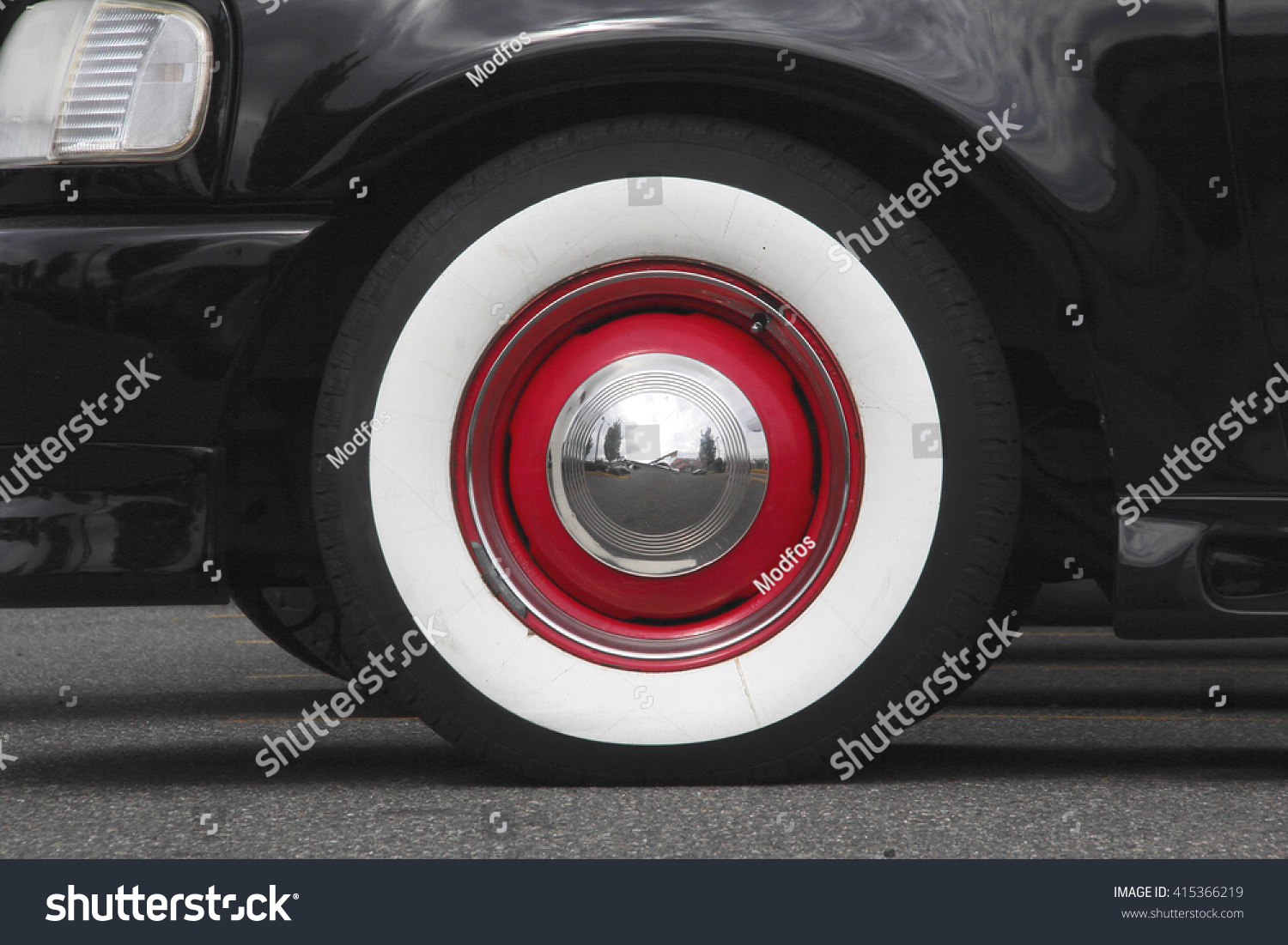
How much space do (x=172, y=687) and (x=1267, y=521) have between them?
2.00 meters

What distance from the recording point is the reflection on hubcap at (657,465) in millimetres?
1651

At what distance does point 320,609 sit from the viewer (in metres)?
2.33

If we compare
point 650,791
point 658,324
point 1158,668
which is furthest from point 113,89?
Result: point 1158,668

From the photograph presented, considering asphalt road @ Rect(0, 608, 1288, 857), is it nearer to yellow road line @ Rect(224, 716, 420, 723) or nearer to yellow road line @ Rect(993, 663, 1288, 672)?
yellow road line @ Rect(224, 716, 420, 723)

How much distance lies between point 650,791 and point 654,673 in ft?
0.45

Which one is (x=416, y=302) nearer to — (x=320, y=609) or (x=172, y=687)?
(x=320, y=609)

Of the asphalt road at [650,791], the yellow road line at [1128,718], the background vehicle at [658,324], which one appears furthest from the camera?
the yellow road line at [1128,718]

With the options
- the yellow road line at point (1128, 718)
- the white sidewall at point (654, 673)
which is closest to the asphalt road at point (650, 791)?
the yellow road line at point (1128, 718)

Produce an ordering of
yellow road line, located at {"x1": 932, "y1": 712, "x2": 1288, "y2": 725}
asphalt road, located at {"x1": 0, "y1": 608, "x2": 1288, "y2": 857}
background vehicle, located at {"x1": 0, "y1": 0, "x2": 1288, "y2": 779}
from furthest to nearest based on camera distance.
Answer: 1. yellow road line, located at {"x1": 932, "y1": 712, "x2": 1288, "y2": 725}
2. background vehicle, located at {"x1": 0, "y1": 0, "x2": 1288, "y2": 779}
3. asphalt road, located at {"x1": 0, "y1": 608, "x2": 1288, "y2": 857}

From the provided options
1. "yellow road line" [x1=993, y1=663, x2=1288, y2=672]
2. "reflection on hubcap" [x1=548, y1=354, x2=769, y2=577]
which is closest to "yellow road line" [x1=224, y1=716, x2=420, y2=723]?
"reflection on hubcap" [x1=548, y1=354, x2=769, y2=577]

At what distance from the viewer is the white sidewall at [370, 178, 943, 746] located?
5.40 feet

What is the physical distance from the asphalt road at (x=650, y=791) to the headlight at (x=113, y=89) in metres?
0.75

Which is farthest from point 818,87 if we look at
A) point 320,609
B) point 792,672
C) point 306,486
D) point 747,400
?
point 320,609

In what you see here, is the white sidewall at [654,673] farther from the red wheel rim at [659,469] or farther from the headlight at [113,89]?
the headlight at [113,89]
